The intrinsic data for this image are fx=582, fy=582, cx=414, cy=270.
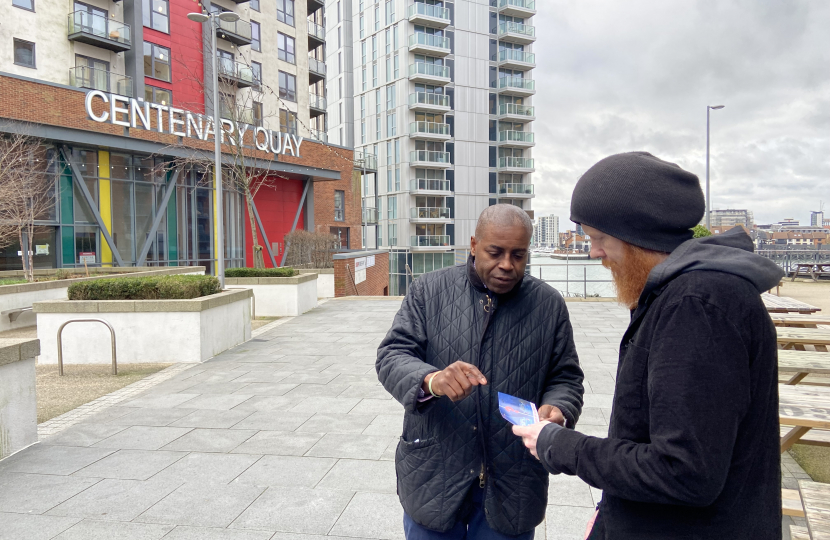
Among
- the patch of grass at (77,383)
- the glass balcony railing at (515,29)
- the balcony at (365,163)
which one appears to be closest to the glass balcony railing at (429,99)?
the balcony at (365,163)

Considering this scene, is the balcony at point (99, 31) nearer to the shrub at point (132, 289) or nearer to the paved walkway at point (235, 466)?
the shrub at point (132, 289)

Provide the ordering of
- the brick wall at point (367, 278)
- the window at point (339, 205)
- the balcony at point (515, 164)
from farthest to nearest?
the balcony at point (515, 164), the window at point (339, 205), the brick wall at point (367, 278)

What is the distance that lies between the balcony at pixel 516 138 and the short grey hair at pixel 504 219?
51247 mm

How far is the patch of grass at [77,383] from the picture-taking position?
21.8ft

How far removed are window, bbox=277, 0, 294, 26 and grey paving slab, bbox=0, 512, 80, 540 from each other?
3717 centimetres

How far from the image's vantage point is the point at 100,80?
86.2 ft

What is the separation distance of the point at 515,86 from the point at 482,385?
174 ft

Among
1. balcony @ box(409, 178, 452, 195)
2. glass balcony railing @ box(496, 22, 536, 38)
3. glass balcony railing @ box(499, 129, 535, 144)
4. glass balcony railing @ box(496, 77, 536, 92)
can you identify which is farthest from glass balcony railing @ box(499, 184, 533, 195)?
glass balcony railing @ box(496, 22, 536, 38)

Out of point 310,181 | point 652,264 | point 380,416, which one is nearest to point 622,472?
point 652,264

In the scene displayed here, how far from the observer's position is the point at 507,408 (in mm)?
1854

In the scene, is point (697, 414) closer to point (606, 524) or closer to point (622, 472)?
point (622, 472)

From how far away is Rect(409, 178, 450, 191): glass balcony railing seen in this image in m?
49.3

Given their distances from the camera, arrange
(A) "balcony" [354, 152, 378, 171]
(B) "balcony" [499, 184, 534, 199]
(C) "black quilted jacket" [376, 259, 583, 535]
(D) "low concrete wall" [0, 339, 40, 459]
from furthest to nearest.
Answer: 1. (B) "balcony" [499, 184, 534, 199]
2. (A) "balcony" [354, 152, 378, 171]
3. (D) "low concrete wall" [0, 339, 40, 459]
4. (C) "black quilted jacket" [376, 259, 583, 535]

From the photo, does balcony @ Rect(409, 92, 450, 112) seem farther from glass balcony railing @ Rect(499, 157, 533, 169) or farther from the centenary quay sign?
the centenary quay sign
